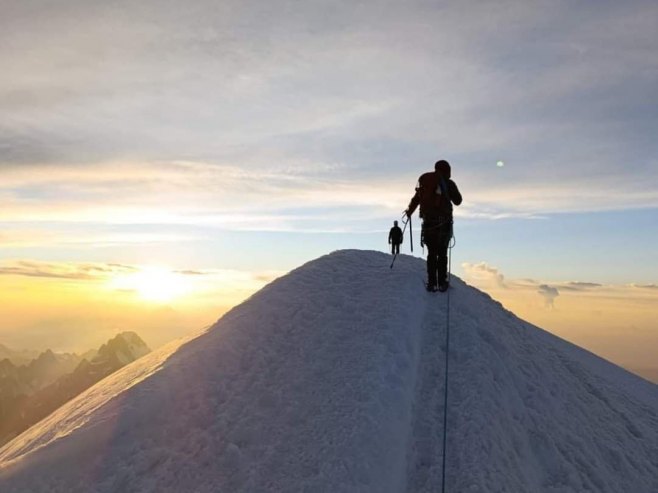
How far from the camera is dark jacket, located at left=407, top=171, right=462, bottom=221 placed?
15387 mm

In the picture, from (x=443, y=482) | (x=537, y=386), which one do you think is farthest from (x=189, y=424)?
(x=537, y=386)

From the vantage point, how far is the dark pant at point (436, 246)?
50.9 feet

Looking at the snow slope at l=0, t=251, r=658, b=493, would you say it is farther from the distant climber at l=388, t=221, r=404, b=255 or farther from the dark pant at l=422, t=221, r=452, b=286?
the distant climber at l=388, t=221, r=404, b=255

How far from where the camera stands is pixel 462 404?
10695 millimetres

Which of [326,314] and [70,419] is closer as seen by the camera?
[70,419]

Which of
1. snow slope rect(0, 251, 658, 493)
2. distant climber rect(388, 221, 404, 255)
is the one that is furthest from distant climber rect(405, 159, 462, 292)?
distant climber rect(388, 221, 404, 255)

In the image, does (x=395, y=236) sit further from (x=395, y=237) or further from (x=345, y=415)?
(x=345, y=415)

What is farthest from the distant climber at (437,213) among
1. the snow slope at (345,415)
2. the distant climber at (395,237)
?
the distant climber at (395,237)

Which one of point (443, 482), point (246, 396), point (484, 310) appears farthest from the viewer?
point (484, 310)

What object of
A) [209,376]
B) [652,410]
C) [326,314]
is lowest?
[652,410]

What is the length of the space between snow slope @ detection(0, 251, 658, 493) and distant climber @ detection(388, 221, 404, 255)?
9181 mm

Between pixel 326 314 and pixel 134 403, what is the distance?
5.64m

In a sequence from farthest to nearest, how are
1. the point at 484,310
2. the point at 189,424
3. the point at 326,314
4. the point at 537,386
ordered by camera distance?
the point at 484,310
the point at 326,314
the point at 537,386
the point at 189,424

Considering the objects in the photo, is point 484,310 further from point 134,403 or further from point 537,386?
point 134,403
